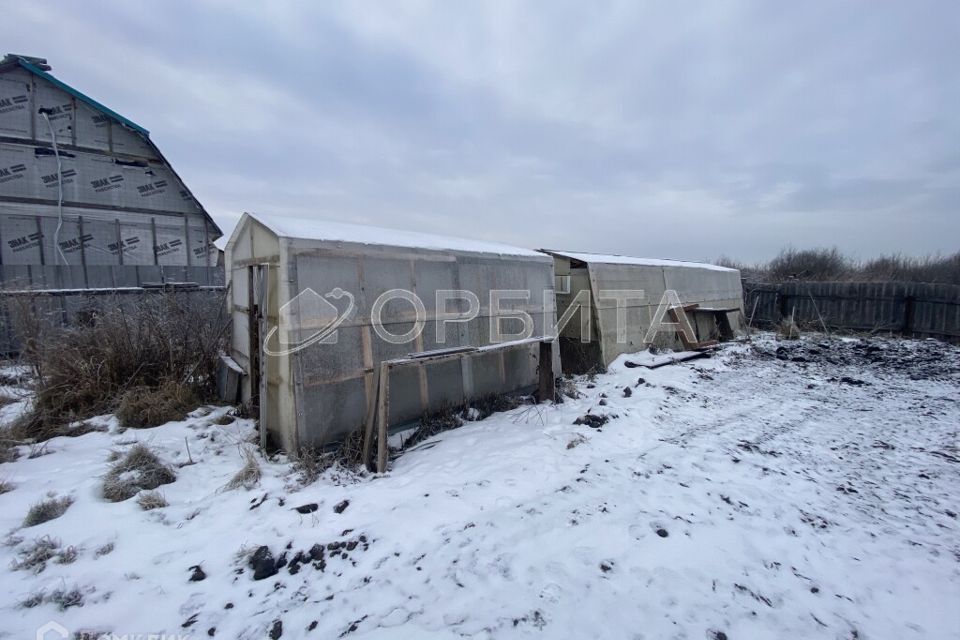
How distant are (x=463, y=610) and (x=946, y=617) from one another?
2.79 meters

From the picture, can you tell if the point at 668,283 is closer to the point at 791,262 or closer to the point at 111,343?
the point at 111,343

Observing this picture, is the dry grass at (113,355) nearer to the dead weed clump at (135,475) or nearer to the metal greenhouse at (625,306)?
the dead weed clump at (135,475)

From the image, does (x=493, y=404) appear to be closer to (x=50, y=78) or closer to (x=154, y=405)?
(x=154, y=405)

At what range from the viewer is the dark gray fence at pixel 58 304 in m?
5.43

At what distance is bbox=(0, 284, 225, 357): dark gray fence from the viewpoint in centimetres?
543

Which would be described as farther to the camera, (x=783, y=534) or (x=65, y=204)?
(x=65, y=204)

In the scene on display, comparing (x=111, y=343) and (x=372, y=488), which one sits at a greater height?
(x=111, y=343)

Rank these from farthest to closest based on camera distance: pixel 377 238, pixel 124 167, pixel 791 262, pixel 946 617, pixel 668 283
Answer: pixel 791 262, pixel 124 167, pixel 668 283, pixel 377 238, pixel 946 617

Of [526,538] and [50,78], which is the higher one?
[50,78]

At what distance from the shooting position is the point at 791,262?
20.5m

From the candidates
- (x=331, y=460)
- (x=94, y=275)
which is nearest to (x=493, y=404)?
(x=331, y=460)

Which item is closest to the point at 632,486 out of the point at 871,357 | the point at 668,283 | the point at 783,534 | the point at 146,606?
the point at 783,534

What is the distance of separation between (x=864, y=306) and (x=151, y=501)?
17.9 m

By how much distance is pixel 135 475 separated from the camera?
12.1 feet
